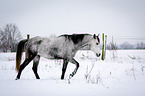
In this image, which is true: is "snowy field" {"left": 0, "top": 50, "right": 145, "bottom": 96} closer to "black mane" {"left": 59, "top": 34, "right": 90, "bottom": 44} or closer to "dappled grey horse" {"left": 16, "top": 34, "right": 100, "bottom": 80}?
"dappled grey horse" {"left": 16, "top": 34, "right": 100, "bottom": 80}

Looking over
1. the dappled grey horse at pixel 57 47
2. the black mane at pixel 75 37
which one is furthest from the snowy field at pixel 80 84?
the black mane at pixel 75 37

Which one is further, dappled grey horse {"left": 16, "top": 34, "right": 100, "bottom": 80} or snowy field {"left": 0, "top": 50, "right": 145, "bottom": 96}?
dappled grey horse {"left": 16, "top": 34, "right": 100, "bottom": 80}

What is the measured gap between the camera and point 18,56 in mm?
3695

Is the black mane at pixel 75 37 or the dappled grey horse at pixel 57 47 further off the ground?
the black mane at pixel 75 37

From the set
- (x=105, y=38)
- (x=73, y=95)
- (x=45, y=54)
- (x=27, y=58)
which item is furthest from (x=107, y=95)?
(x=105, y=38)

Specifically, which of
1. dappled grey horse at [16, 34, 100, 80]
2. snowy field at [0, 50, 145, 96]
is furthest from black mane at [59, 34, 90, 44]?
snowy field at [0, 50, 145, 96]

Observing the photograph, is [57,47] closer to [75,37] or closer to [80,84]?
[75,37]

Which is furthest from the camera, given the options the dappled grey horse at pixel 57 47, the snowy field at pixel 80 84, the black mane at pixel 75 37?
the black mane at pixel 75 37

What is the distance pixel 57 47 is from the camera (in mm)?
3547

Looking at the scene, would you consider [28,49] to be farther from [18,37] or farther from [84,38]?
[18,37]

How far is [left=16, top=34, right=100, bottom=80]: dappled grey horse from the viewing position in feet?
11.5

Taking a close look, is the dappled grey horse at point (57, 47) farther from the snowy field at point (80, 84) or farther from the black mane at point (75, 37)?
the snowy field at point (80, 84)

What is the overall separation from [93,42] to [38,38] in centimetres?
205

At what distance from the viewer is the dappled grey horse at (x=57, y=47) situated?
350cm
